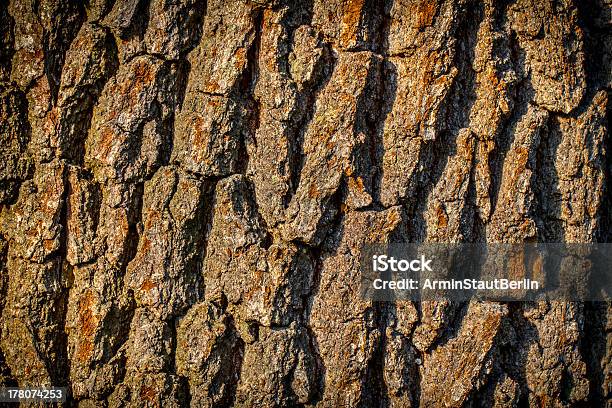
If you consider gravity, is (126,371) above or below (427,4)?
below

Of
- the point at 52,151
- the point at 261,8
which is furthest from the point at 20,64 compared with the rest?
the point at 261,8

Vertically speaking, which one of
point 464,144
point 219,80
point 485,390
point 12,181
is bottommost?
point 485,390

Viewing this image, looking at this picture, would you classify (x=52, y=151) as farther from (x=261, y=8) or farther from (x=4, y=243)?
(x=261, y=8)

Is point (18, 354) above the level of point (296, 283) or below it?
below

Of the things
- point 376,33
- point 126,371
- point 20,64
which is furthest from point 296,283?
point 20,64

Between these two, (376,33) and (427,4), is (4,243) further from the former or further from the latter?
(427,4)

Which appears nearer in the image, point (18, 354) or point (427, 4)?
point (427, 4)
